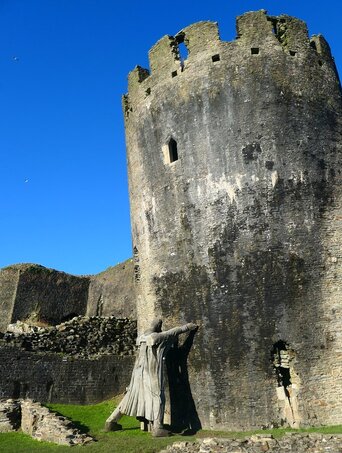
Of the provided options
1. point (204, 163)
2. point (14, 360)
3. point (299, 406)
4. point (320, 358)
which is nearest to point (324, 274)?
point (320, 358)

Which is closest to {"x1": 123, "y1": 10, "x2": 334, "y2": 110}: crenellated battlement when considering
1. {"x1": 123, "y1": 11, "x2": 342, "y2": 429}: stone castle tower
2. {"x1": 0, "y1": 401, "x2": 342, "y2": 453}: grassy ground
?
{"x1": 123, "y1": 11, "x2": 342, "y2": 429}: stone castle tower


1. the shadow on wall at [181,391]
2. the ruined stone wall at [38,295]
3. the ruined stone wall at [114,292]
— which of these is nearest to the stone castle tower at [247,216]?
the shadow on wall at [181,391]

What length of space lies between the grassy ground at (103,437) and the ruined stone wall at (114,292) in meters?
11.1

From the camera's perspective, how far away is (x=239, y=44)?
53.0 feet

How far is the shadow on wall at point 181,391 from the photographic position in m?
14.1

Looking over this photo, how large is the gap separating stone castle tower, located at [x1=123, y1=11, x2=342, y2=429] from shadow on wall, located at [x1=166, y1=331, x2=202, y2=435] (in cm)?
26

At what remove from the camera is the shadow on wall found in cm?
1415

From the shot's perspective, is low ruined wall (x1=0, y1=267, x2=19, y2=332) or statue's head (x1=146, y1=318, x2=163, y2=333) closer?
statue's head (x1=146, y1=318, x2=163, y2=333)

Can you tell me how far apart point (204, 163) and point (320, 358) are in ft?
20.8

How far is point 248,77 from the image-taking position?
15734mm

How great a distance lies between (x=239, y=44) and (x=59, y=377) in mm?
11810

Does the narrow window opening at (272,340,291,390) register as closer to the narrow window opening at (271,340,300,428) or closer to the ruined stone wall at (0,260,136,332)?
the narrow window opening at (271,340,300,428)

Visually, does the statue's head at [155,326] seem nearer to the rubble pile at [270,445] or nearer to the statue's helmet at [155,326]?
the statue's helmet at [155,326]

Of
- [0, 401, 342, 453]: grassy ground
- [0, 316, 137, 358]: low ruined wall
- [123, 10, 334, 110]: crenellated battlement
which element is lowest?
[0, 401, 342, 453]: grassy ground
